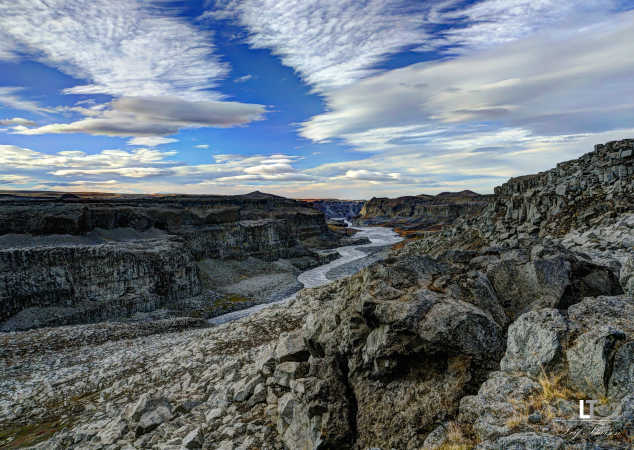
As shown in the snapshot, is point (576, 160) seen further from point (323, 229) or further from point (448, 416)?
point (323, 229)

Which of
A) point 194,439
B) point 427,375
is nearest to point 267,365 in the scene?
point 194,439

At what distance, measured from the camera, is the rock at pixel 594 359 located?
6484mm

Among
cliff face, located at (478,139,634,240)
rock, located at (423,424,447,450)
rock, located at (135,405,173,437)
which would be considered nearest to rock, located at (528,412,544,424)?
rock, located at (423,424,447,450)

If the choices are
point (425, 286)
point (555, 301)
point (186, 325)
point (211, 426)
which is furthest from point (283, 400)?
point (186, 325)

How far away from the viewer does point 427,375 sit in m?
8.93

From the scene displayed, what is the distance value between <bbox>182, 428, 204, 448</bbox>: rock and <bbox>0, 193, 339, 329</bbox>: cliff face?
4212 centimetres

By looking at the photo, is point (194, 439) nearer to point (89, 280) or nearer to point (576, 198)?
point (576, 198)

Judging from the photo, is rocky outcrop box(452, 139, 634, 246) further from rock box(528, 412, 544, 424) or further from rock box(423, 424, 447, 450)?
rock box(528, 412, 544, 424)

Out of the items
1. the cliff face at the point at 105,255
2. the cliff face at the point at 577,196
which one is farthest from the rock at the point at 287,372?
the cliff face at the point at 105,255

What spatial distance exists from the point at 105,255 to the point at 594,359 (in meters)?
54.7

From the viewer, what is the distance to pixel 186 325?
39.9 m

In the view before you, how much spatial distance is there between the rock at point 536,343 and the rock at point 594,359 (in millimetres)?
372

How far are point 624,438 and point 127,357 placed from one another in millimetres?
27389

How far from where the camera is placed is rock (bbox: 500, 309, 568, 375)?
24.7 ft
